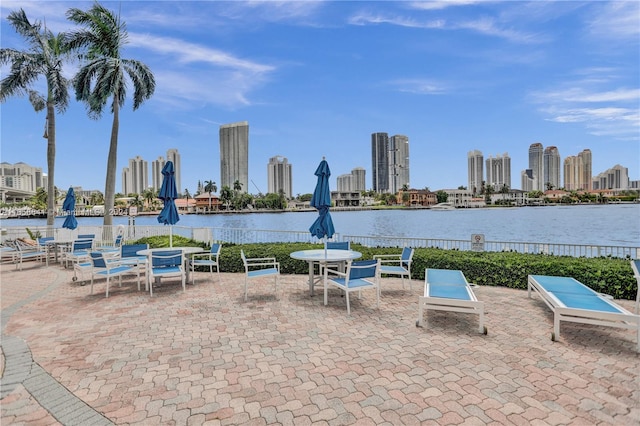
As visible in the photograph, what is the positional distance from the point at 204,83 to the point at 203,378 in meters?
15.4

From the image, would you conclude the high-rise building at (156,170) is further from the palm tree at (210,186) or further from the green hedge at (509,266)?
the green hedge at (509,266)

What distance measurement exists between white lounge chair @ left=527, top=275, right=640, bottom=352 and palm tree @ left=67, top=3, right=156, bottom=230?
17153 mm

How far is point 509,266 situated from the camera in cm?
651

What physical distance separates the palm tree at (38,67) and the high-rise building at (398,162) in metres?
186

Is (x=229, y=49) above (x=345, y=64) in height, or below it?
below

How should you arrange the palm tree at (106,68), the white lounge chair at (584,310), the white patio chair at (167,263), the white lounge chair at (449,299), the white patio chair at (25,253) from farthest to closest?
the palm tree at (106,68) → the white patio chair at (25,253) → the white patio chair at (167,263) → the white lounge chair at (449,299) → the white lounge chair at (584,310)

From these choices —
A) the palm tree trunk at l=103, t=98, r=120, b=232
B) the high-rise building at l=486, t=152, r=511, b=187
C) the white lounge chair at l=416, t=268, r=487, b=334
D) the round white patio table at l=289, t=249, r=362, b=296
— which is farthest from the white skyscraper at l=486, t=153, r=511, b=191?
the white lounge chair at l=416, t=268, r=487, b=334

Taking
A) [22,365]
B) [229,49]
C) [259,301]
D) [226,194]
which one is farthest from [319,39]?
[226,194]

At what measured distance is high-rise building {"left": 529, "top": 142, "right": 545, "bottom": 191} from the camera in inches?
6772

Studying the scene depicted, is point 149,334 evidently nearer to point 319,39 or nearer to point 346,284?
point 346,284

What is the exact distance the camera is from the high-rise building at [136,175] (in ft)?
550

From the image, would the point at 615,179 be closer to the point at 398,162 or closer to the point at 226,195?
the point at 398,162

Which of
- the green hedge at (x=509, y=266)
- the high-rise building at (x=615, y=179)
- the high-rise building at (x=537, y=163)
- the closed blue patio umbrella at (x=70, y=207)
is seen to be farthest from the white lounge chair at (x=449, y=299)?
the high-rise building at (x=537, y=163)

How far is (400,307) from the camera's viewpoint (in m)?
5.31
